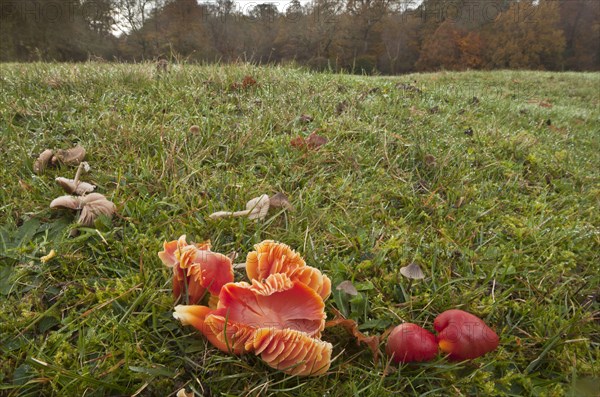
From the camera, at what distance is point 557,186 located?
278cm

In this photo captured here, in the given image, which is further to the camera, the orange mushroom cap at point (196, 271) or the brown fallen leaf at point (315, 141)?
the brown fallen leaf at point (315, 141)

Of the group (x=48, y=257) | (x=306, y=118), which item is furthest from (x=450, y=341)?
(x=306, y=118)

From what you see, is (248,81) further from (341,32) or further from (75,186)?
(341,32)

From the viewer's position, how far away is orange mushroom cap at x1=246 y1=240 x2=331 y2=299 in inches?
50.1

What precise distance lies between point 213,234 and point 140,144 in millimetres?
1033

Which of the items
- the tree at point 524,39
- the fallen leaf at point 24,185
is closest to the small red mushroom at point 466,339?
the fallen leaf at point 24,185

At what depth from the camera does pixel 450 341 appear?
1.24 m

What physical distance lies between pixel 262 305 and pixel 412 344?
0.50 m

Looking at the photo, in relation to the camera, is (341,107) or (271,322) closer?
(271,322)

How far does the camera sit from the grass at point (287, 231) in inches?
49.1

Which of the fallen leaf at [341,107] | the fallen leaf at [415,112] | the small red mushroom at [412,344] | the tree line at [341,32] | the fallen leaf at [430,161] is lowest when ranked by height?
the small red mushroom at [412,344]

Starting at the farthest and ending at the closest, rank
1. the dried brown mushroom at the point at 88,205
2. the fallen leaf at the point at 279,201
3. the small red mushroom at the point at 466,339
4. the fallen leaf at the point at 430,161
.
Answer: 1. the fallen leaf at the point at 430,161
2. the fallen leaf at the point at 279,201
3. the dried brown mushroom at the point at 88,205
4. the small red mushroom at the point at 466,339

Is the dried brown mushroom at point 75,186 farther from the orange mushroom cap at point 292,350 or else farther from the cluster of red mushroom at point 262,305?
the orange mushroom cap at point 292,350

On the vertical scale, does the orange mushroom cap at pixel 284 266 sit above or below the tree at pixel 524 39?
below
